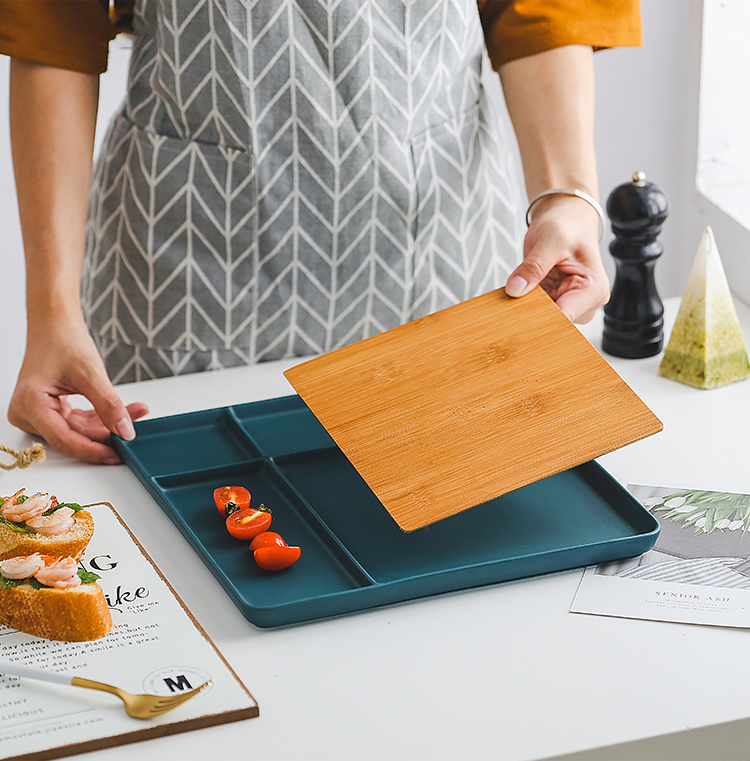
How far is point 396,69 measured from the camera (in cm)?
111

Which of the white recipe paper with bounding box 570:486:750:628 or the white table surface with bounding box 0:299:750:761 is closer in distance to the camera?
the white table surface with bounding box 0:299:750:761

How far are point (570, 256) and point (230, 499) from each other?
49 centimetres

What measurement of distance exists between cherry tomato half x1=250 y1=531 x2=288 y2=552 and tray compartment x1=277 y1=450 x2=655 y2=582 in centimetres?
6

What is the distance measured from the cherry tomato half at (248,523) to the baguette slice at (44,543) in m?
0.11

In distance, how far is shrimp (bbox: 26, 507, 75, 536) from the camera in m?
0.70

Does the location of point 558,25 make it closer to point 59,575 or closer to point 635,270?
point 635,270

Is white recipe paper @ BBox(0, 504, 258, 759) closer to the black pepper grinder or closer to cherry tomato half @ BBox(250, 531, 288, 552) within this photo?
cherry tomato half @ BBox(250, 531, 288, 552)

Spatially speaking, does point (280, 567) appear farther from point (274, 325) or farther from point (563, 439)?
point (274, 325)

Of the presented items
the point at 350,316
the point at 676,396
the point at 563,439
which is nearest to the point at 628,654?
the point at 563,439

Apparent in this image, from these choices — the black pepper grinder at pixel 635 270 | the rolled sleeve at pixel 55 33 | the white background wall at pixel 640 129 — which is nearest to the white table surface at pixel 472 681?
the black pepper grinder at pixel 635 270

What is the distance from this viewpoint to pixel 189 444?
933 millimetres

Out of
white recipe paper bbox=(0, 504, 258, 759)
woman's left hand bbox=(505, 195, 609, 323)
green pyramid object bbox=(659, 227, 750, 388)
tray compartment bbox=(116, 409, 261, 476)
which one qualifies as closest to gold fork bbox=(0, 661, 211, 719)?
white recipe paper bbox=(0, 504, 258, 759)

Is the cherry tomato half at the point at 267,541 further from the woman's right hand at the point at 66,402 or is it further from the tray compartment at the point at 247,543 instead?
the woman's right hand at the point at 66,402

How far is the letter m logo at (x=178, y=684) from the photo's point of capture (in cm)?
58
